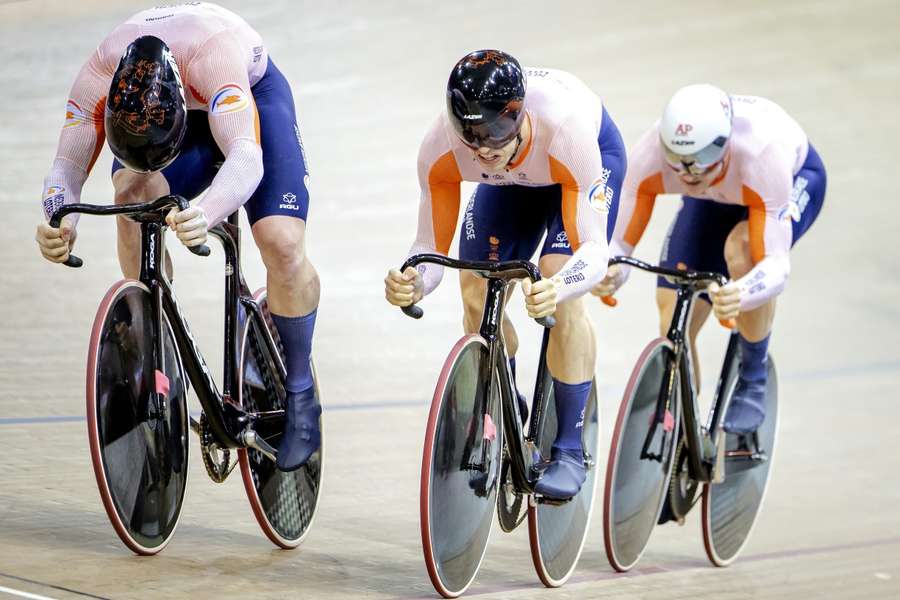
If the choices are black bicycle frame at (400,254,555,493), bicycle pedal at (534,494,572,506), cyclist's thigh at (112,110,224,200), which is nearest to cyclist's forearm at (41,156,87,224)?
cyclist's thigh at (112,110,224,200)

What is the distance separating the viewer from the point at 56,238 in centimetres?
330

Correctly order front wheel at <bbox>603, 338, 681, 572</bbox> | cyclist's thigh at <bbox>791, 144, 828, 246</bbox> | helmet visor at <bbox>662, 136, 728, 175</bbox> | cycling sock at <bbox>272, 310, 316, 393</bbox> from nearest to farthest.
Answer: cycling sock at <bbox>272, 310, 316, 393</bbox>
front wheel at <bbox>603, 338, 681, 572</bbox>
helmet visor at <bbox>662, 136, 728, 175</bbox>
cyclist's thigh at <bbox>791, 144, 828, 246</bbox>

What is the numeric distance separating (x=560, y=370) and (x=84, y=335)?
3040 millimetres

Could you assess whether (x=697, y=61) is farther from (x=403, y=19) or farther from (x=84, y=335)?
(x=84, y=335)

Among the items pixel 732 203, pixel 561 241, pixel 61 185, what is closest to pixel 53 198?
pixel 61 185

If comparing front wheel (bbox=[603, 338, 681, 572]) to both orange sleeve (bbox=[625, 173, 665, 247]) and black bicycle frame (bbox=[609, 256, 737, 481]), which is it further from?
orange sleeve (bbox=[625, 173, 665, 247])

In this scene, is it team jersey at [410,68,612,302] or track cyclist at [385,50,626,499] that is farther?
team jersey at [410,68,612,302]

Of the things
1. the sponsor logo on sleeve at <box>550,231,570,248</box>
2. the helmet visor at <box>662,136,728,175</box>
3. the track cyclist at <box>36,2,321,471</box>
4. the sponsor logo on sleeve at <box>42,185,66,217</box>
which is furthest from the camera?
the helmet visor at <box>662,136,728,175</box>

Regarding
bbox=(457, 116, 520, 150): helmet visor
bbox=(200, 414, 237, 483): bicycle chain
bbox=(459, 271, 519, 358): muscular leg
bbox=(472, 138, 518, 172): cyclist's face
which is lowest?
bbox=(200, 414, 237, 483): bicycle chain

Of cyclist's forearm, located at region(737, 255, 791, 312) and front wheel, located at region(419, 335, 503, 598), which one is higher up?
cyclist's forearm, located at region(737, 255, 791, 312)

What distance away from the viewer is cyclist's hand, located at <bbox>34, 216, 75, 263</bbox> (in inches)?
130

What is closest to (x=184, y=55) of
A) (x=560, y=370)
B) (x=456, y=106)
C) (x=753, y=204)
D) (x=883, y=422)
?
(x=456, y=106)

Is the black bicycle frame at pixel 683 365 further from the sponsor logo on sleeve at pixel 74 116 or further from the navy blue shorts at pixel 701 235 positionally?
the sponsor logo on sleeve at pixel 74 116

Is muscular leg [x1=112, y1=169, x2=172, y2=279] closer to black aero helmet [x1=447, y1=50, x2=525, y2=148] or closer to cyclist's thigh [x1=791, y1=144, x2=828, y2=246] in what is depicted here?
black aero helmet [x1=447, y1=50, x2=525, y2=148]
